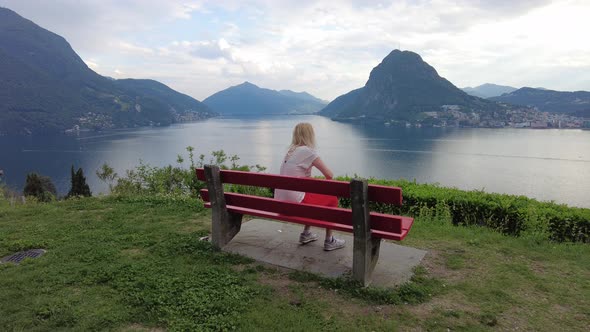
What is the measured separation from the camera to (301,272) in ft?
14.5

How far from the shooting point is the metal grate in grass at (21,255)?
4.94m

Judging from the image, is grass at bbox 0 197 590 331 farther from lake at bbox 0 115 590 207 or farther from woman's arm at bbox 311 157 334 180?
lake at bbox 0 115 590 207

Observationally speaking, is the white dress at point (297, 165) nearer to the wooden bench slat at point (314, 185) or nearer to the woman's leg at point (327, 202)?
the woman's leg at point (327, 202)

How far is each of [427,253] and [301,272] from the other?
1.92 metres

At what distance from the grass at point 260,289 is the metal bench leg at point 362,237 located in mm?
199

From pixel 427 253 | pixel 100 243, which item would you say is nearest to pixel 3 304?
pixel 100 243

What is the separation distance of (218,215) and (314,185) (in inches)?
68.9

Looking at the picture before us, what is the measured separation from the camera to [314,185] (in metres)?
4.08

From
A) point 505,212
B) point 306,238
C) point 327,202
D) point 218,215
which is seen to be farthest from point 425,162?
point 218,215

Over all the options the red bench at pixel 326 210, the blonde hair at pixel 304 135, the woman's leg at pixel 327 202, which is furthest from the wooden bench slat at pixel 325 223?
the blonde hair at pixel 304 135

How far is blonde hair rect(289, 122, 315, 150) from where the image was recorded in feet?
16.2

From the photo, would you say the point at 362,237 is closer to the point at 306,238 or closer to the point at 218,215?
the point at 306,238

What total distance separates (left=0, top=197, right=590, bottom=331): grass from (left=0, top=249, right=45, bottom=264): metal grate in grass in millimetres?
163

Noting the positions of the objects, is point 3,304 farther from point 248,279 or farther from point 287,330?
point 287,330
